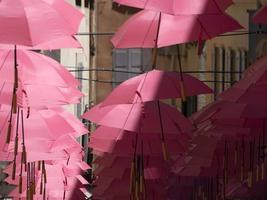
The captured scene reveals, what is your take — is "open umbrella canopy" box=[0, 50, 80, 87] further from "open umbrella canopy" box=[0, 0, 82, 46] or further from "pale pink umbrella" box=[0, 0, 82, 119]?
"open umbrella canopy" box=[0, 0, 82, 46]

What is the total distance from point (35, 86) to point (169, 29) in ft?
6.06

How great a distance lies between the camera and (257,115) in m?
11.3

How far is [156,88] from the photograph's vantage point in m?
Result: 12.3

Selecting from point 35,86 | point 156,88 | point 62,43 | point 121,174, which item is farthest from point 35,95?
point 121,174

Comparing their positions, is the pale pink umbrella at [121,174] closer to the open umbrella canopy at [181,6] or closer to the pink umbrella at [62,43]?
the pink umbrella at [62,43]

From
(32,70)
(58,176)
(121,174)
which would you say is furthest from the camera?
(121,174)

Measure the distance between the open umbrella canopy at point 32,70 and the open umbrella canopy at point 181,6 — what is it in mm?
1551

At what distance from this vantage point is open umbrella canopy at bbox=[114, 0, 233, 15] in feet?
32.9

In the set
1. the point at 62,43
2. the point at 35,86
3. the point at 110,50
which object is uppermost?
the point at 62,43

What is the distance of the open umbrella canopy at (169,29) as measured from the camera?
35.2ft

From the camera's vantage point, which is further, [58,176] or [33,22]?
[58,176]

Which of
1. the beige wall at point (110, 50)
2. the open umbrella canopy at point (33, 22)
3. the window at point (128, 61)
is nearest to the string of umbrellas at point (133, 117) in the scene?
the open umbrella canopy at point (33, 22)

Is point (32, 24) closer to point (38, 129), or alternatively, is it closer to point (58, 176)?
point (38, 129)

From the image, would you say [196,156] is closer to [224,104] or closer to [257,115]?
[224,104]
